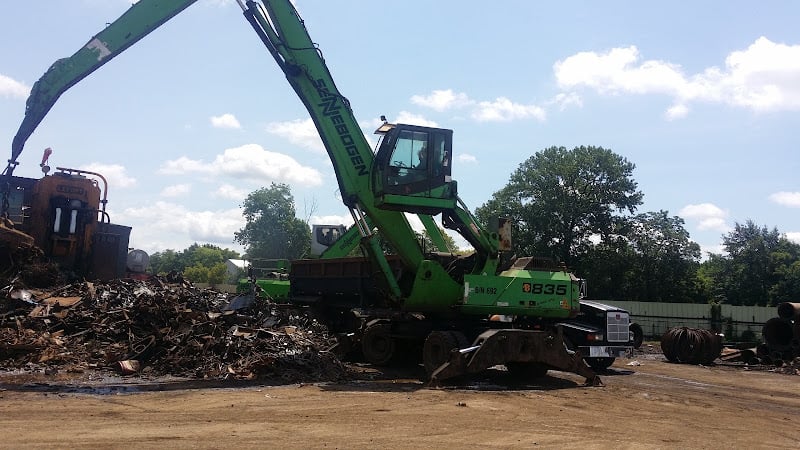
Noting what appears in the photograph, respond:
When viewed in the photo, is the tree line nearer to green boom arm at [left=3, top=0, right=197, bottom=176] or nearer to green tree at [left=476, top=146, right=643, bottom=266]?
green tree at [left=476, top=146, right=643, bottom=266]

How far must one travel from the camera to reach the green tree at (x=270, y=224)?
225 ft

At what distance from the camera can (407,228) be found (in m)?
13.1

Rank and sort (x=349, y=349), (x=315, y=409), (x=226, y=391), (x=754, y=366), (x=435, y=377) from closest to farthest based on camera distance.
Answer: (x=315, y=409) → (x=226, y=391) → (x=435, y=377) → (x=349, y=349) → (x=754, y=366)

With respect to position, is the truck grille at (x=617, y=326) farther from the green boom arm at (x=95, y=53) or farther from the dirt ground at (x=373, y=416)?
the green boom arm at (x=95, y=53)

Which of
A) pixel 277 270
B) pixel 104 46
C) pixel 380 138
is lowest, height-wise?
pixel 277 270

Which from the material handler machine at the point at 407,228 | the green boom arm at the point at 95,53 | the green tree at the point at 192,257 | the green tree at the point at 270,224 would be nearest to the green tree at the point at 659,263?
the green tree at the point at 270,224

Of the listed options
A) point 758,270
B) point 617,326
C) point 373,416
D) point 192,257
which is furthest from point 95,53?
point 192,257

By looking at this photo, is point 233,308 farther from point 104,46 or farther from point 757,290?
point 757,290

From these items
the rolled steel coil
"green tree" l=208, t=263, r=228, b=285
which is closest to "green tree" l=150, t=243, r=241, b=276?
"green tree" l=208, t=263, r=228, b=285

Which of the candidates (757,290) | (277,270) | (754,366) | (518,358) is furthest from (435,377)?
(757,290)

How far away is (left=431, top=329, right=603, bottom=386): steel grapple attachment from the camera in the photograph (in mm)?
10922

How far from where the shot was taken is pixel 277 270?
72.3ft

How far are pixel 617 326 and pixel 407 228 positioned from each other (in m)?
5.95

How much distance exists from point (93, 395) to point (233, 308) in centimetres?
491
